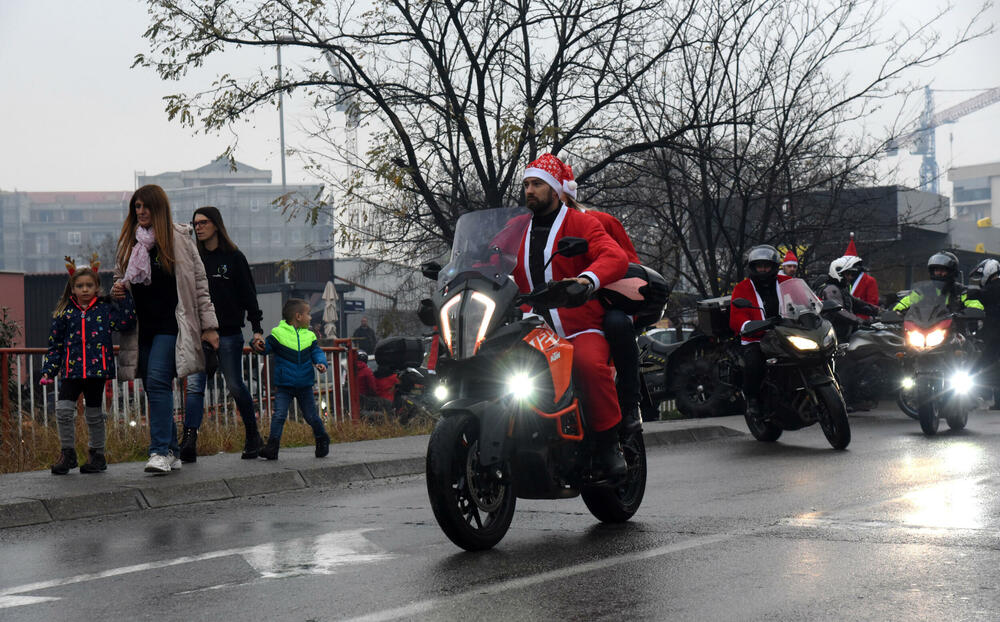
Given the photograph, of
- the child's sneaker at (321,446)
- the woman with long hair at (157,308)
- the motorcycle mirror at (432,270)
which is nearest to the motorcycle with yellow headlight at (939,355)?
the child's sneaker at (321,446)

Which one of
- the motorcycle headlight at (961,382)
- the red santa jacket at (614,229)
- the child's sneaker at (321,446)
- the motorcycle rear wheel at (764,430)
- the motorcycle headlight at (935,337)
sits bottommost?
the motorcycle rear wheel at (764,430)

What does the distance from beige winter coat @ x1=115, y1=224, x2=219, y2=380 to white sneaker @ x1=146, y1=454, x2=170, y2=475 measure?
1.94 feet

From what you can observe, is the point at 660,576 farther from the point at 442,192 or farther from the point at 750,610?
the point at 442,192

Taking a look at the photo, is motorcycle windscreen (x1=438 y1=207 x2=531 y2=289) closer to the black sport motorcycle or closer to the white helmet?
the black sport motorcycle


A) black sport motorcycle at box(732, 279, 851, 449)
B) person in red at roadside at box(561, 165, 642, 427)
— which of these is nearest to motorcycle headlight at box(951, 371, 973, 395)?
black sport motorcycle at box(732, 279, 851, 449)

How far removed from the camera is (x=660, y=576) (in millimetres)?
5293

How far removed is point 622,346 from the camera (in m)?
6.54

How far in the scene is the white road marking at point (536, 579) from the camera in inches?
184

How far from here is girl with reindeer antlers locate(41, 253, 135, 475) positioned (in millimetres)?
8996

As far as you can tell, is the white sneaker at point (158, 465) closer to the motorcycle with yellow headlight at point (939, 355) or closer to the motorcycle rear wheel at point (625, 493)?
the motorcycle rear wheel at point (625, 493)

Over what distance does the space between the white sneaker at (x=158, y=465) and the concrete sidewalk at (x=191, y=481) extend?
0.06 metres

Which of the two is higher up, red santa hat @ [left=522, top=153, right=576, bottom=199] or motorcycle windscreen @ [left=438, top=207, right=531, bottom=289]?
red santa hat @ [left=522, top=153, right=576, bottom=199]

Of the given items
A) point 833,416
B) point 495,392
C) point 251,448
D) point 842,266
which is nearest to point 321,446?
point 251,448

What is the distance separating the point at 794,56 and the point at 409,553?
1593cm
